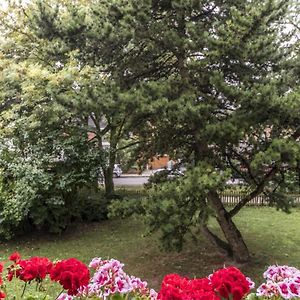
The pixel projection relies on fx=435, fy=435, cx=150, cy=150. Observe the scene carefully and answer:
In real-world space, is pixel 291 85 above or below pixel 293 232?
above

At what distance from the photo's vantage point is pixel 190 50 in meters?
8.21

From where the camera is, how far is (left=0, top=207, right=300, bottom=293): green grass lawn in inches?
367

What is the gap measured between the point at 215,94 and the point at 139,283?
594 cm

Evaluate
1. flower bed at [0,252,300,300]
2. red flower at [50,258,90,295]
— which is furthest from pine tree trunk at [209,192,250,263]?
red flower at [50,258,90,295]

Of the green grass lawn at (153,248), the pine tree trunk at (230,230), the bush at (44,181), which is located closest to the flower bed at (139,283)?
the green grass lawn at (153,248)

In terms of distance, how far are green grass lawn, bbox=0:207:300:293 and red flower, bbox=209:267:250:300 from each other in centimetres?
611

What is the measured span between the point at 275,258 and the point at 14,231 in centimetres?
738

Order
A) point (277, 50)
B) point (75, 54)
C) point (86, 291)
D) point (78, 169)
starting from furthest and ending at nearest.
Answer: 1. point (78, 169)
2. point (75, 54)
3. point (277, 50)
4. point (86, 291)

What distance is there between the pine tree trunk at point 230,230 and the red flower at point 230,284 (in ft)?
21.0

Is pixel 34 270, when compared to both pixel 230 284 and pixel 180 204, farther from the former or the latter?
pixel 180 204

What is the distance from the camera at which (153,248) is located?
11.0 meters

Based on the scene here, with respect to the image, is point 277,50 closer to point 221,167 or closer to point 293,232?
point 221,167

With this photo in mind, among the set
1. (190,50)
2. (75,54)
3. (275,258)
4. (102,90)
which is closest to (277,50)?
(190,50)

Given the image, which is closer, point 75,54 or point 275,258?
point 75,54
